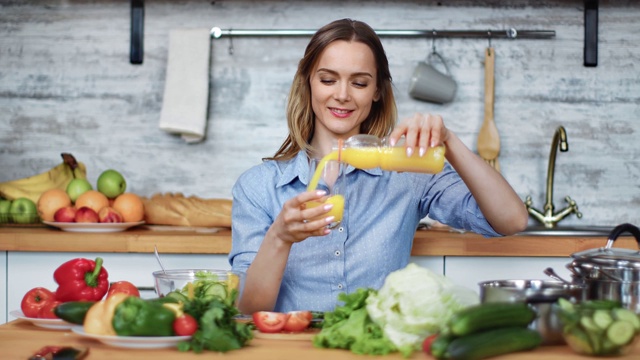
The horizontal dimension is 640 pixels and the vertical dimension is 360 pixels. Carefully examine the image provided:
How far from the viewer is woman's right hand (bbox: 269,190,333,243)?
139 centimetres

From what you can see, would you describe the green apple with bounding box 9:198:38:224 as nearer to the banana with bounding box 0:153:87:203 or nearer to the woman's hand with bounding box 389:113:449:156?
the banana with bounding box 0:153:87:203

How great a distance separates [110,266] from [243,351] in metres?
1.46

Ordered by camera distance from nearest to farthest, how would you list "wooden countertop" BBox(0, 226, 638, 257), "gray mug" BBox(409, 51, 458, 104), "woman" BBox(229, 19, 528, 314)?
1. "woman" BBox(229, 19, 528, 314)
2. "wooden countertop" BBox(0, 226, 638, 257)
3. "gray mug" BBox(409, 51, 458, 104)

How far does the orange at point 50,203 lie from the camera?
270cm

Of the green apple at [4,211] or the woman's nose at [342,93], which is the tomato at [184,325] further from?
the green apple at [4,211]

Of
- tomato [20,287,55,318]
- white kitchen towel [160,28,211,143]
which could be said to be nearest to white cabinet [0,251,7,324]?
white kitchen towel [160,28,211,143]

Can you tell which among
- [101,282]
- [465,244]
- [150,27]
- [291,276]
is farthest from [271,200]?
[150,27]

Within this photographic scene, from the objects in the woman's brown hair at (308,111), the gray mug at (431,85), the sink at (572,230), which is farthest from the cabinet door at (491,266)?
the gray mug at (431,85)

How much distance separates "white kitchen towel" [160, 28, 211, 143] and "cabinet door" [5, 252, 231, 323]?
659 millimetres

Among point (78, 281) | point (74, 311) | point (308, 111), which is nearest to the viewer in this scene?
point (74, 311)

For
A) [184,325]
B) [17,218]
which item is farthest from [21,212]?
[184,325]

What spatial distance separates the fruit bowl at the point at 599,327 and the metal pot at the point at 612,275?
213 mm

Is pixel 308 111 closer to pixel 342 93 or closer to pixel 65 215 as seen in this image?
pixel 342 93

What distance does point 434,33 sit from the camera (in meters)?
3.12
